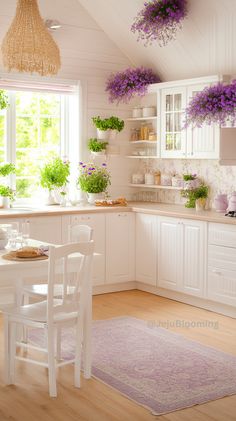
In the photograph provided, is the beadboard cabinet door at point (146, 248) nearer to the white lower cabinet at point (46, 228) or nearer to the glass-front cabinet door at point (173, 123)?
the glass-front cabinet door at point (173, 123)

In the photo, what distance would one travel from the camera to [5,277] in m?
3.87

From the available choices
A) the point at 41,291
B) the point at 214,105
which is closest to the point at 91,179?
the point at 214,105

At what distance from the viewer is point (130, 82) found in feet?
22.9

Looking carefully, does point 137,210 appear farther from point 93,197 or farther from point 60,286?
point 60,286

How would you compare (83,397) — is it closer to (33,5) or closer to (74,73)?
(33,5)

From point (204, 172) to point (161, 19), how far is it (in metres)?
1.62

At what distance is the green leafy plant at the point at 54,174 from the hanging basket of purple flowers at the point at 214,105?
1494 mm

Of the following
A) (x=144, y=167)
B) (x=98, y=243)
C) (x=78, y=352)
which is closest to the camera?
(x=78, y=352)

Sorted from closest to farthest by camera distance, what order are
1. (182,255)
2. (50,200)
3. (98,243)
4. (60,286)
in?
(60,286), (182,255), (98,243), (50,200)

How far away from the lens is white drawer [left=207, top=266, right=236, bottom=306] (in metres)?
5.58

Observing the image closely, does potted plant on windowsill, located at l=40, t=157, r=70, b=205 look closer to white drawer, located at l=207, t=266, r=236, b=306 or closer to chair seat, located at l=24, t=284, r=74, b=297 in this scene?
white drawer, located at l=207, t=266, r=236, b=306

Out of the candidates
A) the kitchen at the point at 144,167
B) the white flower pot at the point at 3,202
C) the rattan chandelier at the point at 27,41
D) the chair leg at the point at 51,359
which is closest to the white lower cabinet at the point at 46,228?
the kitchen at the point at 144,167

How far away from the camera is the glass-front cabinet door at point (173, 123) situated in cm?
654

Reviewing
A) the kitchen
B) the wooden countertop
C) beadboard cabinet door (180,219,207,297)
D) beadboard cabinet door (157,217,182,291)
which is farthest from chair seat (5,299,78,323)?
beadboard cabinet door (157,217,182,291)
